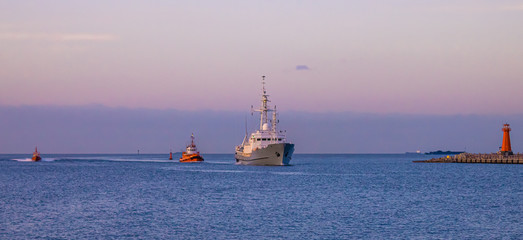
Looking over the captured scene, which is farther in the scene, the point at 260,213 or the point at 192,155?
the point at 192,155

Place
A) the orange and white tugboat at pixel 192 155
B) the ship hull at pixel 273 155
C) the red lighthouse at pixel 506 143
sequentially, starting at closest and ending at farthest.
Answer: the ship hull at pixel 273 155 < the red lighthouse at pixel 506 143 < the orange and white tugboat at pixel 192 155

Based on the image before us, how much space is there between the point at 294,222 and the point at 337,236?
17.9ft

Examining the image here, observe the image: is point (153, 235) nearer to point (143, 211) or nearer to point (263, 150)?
point (143, 211)

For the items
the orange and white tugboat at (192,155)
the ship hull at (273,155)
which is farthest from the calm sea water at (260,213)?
the orange and white tugboat at (192,155)

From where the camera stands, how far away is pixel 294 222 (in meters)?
39.7

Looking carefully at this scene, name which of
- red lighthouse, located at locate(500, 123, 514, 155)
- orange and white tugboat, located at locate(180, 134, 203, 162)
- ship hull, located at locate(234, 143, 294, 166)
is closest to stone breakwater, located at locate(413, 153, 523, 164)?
red lighthouse, located at locate(500, 123, 514, 155)

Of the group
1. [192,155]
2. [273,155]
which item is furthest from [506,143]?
[192,155]

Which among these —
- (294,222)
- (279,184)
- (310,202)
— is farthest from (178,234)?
(279,184)

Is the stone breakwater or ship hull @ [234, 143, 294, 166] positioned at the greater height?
ship hull @ [234, 143, 294, 166]

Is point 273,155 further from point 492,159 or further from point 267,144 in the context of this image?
point 492,159

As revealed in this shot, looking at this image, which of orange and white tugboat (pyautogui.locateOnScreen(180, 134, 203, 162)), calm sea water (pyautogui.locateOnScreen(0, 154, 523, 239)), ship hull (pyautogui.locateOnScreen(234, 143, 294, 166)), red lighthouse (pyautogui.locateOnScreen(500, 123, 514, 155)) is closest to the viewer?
calm sea water (pyautogui.locateOnScreen(0, 154, 523, 239))

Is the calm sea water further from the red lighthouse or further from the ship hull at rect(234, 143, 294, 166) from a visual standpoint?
the red lighthouse

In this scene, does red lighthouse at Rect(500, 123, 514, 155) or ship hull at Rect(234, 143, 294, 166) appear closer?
ship hull at Rect(234, 143, 294, 166)

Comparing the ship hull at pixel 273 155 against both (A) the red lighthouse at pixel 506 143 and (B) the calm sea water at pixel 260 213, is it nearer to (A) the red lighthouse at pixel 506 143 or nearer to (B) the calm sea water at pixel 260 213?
(B) the calm sea water at pixel 260 213
